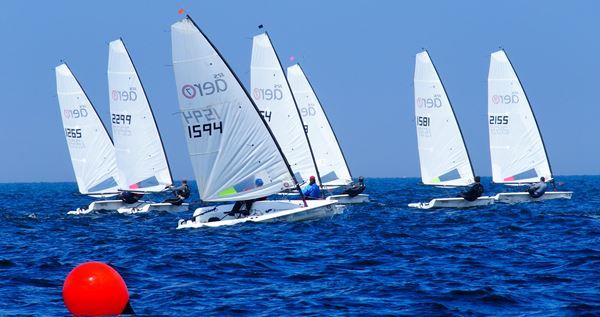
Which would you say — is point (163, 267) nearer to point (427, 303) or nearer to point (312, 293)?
point (312, 293)

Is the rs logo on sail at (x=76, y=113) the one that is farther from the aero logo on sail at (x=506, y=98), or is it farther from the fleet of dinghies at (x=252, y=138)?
the aero logo on sail at (x=506, y=98)

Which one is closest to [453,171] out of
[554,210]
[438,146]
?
[438,146]

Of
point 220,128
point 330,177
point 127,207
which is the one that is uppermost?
point 220,128

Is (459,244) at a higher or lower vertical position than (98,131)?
lower

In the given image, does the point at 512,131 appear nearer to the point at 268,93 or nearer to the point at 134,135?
the point at 268,93

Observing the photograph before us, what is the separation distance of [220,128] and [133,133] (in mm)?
12009

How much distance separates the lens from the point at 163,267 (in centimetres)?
1827

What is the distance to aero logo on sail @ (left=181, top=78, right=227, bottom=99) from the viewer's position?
1101 inches

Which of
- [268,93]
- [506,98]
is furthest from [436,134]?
[268,93]

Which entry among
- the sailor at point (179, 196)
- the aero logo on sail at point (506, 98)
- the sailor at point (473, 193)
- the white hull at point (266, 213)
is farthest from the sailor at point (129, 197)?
the aero logo on sail at point (506, 98)

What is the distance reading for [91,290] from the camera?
38.0 ft

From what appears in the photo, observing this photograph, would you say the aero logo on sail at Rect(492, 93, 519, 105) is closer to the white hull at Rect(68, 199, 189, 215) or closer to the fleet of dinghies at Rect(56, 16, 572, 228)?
the fleet of dinghies at Rect(56, 16, 572, 228)

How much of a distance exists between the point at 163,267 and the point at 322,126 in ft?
95.5

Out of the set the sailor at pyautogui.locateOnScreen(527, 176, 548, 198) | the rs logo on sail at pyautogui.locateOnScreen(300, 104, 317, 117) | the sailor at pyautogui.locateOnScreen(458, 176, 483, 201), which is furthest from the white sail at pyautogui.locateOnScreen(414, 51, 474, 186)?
the rs logo on sail at pyautogui.locateOnScreen(300, 104, 317, 117)
